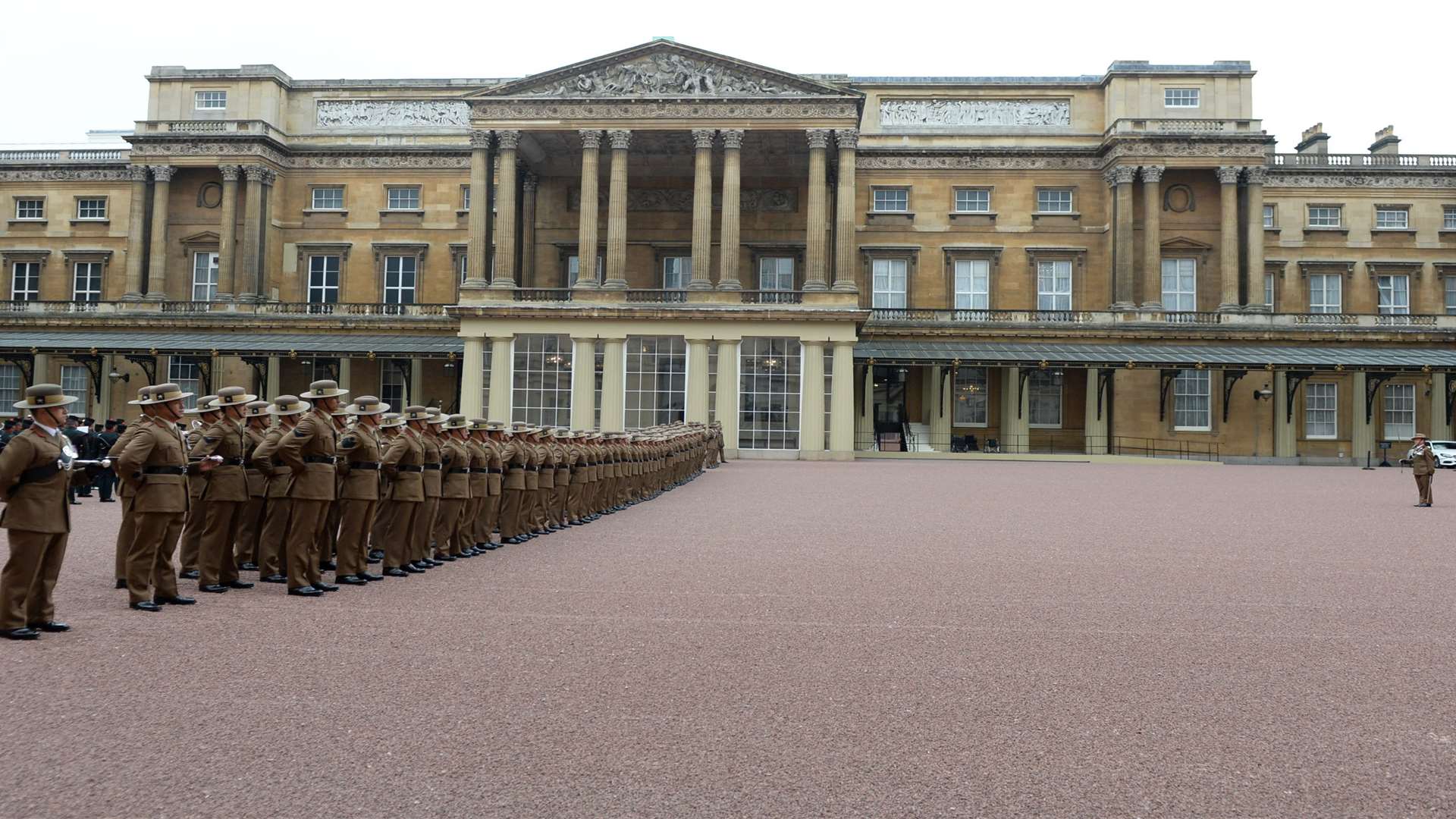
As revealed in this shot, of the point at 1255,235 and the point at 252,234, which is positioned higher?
the point at 1255,235

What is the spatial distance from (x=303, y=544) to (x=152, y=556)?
1.30m

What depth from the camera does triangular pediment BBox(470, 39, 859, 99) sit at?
4166 cm

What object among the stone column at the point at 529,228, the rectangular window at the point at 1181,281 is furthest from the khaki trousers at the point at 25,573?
the rectangular window at the point at 1181,281

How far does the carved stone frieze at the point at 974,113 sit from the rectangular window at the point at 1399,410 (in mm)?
17560

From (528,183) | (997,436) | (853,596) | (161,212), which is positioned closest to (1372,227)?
(997,436)

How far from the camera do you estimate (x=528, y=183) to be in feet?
160

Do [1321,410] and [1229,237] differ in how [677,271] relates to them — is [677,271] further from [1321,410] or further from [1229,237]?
[1321,410]

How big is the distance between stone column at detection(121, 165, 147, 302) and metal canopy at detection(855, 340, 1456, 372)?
31413mm

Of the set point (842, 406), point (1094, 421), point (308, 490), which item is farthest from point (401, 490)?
point (1094, 421)

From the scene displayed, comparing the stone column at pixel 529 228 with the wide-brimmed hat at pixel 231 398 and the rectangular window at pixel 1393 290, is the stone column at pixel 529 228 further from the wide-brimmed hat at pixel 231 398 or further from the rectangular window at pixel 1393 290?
the wide-brimmed hat at pixel 231 398

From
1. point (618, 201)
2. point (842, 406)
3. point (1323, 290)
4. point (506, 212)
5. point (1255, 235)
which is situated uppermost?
point (1255, 235)

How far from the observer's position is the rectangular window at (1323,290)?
50250 millimetres

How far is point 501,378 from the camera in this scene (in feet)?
134

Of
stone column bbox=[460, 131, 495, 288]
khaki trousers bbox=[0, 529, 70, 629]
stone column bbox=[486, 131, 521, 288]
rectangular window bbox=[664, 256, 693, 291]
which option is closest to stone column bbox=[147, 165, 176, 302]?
stone column bbox=[460, 131, 495, 288]
